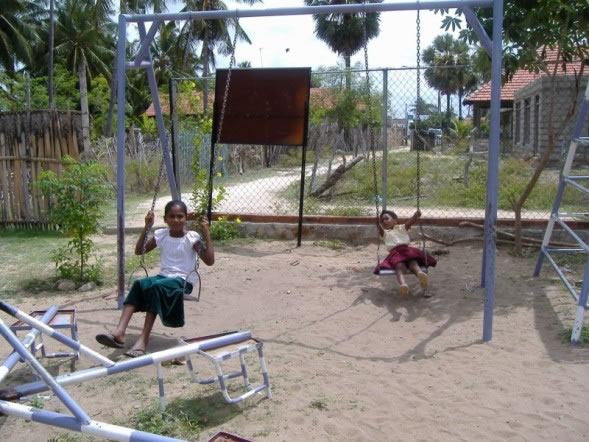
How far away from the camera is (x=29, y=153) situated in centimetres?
908

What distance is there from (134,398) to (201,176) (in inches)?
198

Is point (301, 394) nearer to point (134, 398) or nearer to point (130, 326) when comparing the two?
point (134, 398)

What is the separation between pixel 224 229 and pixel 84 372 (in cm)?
537

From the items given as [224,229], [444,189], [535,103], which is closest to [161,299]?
[224,229]

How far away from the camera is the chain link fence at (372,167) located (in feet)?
31.3

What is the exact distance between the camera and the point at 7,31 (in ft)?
112

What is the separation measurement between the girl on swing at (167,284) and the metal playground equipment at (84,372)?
24.7 inches

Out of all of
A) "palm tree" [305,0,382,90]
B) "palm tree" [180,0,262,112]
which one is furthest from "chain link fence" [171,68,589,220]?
"palm tree" [305,0,382,90]

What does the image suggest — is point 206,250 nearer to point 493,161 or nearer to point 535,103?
point 493,161

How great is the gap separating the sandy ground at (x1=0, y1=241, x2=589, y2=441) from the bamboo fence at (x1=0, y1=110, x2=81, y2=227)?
3.72 metres

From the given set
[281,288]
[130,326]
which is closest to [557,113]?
[281,288]

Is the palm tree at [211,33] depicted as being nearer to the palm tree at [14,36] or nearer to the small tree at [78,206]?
the palm tree at [14,36]

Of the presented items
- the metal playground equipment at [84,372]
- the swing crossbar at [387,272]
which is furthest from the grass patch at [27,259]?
the swing crossbar at [387,272]

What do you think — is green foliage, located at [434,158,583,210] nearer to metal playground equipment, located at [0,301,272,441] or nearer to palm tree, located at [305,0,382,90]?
metal playground equipment, located at [0,301,272,441]
